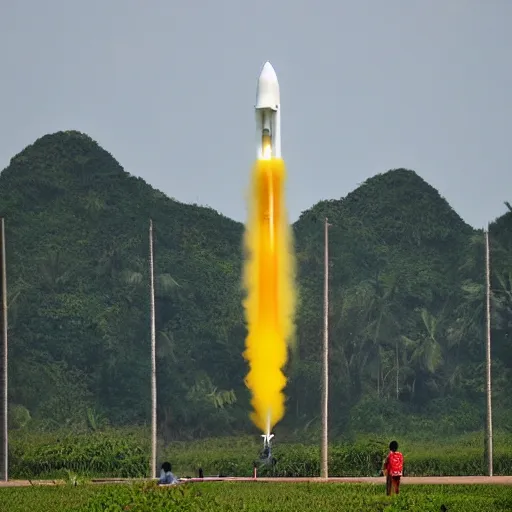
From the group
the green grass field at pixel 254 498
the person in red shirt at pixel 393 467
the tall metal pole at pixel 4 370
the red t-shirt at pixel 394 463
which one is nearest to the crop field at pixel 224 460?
the tall metal pole at pixel 4 370

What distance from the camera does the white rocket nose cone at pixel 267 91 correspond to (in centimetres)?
5378

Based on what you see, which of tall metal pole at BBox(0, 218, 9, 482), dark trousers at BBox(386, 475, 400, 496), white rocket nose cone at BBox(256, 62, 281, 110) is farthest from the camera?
white rocket nose cone at BBox(256, 62, 281, 110)

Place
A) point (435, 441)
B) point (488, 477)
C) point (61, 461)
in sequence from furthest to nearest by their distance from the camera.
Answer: point (435, 441) → point (61, 461) → point (488, 477)

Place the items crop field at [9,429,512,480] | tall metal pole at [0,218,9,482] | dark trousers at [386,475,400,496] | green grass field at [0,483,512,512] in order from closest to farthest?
green grass field at [0,483,512,512]
dark trousers at [386,475,400,496]
tall metal pole at [0,218,9,482]
crop field at [9,429,512,480]

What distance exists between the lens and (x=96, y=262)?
9169 centimetres

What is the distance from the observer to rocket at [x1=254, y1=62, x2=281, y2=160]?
5388 centimetres

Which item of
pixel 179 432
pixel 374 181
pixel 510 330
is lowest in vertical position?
pixel 179 432

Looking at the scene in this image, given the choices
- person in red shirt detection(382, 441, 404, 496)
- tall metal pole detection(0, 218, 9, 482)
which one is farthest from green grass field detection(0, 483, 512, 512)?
tall metal pole detection(0, 218, 9, 482)

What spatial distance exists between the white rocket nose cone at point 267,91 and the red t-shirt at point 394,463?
20833 mm

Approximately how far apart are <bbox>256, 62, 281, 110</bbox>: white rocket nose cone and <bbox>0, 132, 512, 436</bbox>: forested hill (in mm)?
26278

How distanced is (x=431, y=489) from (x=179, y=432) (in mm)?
40084

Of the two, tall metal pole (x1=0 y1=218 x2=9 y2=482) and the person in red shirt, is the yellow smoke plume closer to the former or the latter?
tall metal pole (x1=0 y1=218 x2=9 y2=482)

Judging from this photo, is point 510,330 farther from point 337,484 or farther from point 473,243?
point 337,484

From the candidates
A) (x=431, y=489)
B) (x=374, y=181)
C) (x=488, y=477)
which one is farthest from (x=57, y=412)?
(x=431, y=489)
